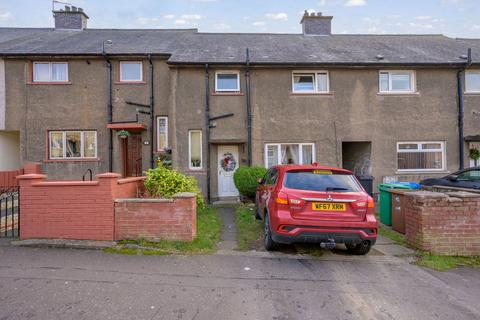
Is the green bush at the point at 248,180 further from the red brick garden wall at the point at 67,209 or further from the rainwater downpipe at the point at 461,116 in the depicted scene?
the rainwater downpipe at the point at 461,116

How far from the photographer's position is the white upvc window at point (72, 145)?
1158cm

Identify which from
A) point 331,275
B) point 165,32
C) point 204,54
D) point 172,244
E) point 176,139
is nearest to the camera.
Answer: point 331,275

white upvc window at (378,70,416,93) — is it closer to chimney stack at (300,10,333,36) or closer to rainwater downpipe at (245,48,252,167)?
rainwater downpipe at (245,48,252,167)

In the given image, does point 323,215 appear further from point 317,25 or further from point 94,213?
point 317,25

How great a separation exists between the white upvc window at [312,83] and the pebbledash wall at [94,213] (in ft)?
25.0

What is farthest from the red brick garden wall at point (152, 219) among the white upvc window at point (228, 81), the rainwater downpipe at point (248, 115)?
the white upvc window at point (228, 81)

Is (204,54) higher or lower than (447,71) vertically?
higher

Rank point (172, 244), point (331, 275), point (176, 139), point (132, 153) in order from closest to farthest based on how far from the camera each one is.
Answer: point (331, 275) < point (172, 244) < point (176, 139) < point (132, 153)

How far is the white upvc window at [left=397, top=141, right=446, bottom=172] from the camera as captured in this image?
1099cm

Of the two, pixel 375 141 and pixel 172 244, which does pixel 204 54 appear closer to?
pixel 375 141

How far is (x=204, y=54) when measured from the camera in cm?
1123

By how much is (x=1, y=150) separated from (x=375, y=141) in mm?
15904

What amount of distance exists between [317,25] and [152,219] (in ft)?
48.5

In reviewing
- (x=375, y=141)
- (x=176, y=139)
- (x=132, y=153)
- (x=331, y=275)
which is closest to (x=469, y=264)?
(x=331, y=275)
